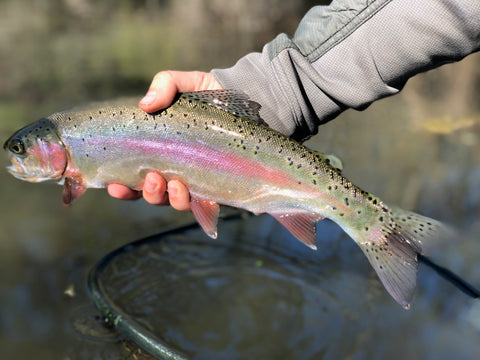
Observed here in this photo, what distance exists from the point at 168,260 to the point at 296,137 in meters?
1.07

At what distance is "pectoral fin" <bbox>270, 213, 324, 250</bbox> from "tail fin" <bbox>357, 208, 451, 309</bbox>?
6.0 inches

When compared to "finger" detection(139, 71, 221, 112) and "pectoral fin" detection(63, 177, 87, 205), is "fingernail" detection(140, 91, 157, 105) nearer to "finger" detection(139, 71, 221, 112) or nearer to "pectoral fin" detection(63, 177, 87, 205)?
"finger" detection(139, 71, 221, 112)

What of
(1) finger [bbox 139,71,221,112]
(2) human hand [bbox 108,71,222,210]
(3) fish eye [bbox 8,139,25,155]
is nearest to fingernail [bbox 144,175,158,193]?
(2) human hand [bbox 108,71,222,210]

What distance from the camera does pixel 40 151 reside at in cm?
171

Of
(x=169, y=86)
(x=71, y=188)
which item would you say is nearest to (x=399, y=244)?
(x=169, y=86)

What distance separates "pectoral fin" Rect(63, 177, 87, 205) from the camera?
175cm

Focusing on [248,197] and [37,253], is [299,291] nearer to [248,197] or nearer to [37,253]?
[248,197]

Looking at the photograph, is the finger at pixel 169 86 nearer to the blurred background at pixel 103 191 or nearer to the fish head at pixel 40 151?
the fish head at pixel 40 151

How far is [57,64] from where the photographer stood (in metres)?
7.47

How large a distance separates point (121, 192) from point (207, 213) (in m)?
0.35

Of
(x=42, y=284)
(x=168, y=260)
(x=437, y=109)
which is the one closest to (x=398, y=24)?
(x=168, y=260)

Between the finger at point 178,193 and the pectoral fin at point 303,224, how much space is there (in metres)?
0.33

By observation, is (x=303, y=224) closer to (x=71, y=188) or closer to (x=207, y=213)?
(x=207, y=213)

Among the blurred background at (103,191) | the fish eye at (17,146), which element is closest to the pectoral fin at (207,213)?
the fish eye at (17,146)
